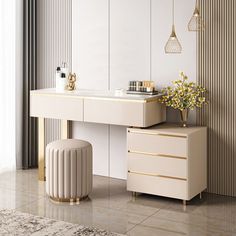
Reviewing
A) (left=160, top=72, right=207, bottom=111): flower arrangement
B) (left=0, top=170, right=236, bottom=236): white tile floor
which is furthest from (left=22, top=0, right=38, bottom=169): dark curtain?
(left=160, top=72, right=207, bottom=111): flower arrangement

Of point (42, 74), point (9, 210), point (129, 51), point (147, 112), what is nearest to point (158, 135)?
point (147, 112)

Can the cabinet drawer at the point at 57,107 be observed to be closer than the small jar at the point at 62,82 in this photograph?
Yes

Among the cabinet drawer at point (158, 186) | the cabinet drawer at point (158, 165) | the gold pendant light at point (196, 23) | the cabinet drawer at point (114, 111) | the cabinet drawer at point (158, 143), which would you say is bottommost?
the cabinet drawer at point (158, 186)

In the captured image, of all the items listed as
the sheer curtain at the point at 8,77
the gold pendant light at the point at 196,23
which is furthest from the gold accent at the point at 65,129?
the gold pendant light at the point at 196,23

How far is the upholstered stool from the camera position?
4754 mm

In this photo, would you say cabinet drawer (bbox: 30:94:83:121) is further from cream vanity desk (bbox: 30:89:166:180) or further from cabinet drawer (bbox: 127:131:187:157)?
cabinet drawer (bbox: 127:131:187:157)

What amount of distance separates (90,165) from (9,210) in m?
0.83

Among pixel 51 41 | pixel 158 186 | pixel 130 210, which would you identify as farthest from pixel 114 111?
pixel 51 41

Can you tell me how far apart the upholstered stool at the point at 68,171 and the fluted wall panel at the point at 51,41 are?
1276mm

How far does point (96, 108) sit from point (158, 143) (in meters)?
0.71

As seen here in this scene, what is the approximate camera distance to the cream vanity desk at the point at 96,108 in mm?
4859

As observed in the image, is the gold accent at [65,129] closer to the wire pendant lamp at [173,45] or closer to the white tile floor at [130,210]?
the white tile floor at [130,210]

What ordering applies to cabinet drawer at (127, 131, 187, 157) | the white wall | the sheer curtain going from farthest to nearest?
the sheer curtain, the white wall, cabinet drawer at (127, 131, 187, 157)

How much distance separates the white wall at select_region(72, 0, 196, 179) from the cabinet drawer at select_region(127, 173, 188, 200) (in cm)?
65
